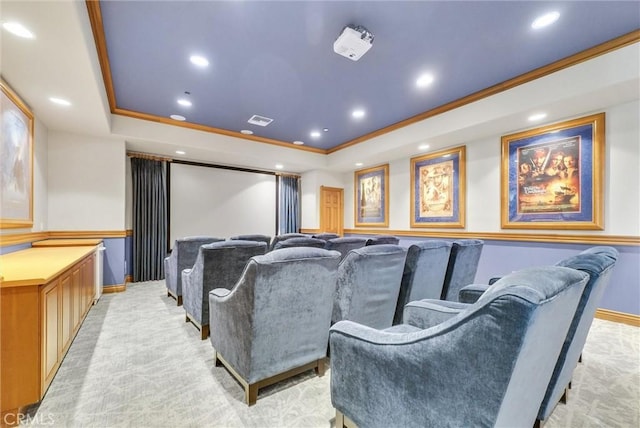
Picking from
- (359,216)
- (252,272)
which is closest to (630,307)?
(252,272)

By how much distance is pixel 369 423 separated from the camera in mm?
1199

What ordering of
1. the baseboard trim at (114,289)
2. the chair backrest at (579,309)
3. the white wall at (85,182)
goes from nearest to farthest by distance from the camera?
the chair backrest at (579,309), the white wall at (85,182), the baseboard trim at (114,289)

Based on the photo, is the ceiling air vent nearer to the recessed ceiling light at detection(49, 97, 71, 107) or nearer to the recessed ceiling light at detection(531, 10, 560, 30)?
the recessed ceiling light at detection(49, 97, 71, 107)

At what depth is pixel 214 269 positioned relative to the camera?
256 centimetres

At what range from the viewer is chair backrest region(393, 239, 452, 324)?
7.70ft

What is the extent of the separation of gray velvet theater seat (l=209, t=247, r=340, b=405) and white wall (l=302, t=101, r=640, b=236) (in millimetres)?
3725

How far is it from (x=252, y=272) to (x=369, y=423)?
0.92 m

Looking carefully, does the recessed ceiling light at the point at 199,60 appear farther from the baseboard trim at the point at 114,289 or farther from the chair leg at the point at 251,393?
the baseboard trim at the point at 114,289

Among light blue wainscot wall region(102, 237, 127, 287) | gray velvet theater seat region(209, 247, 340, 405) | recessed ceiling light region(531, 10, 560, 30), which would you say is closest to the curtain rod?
light blue wainscot wall region(102, 237, 127, 287)

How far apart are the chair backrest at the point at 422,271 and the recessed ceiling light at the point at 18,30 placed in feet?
11.3

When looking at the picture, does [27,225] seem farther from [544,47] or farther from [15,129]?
[544,47]

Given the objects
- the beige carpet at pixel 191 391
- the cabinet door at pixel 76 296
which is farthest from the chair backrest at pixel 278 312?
the cabinet door at pixel 76 296

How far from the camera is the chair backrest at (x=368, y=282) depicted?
2.05 meters

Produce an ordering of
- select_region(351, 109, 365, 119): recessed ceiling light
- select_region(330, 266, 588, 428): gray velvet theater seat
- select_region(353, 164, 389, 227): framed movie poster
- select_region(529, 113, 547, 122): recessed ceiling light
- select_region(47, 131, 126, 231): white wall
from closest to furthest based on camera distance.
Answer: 1. select_region(330, 266, 588, 428): gray velvet theater seat
2. select_region(529, 113, 547, 122): recessed ceiling light
3. select_region(47, 131, 126, 231): white wall
4. select_region(351, 109, 365, 119): recessed ceiling light
5. select_region(353, 164, 389, 227): framed movie poster
